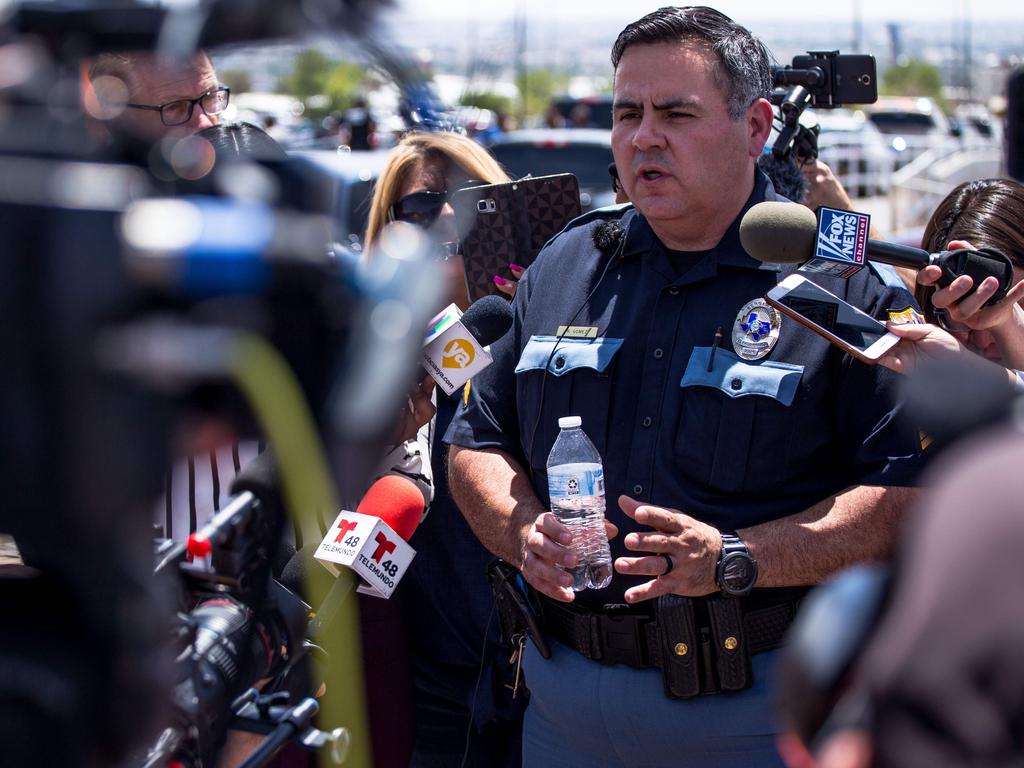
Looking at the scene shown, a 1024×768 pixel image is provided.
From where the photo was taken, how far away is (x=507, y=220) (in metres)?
3.58

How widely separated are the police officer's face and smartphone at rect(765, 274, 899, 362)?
1.48 feet

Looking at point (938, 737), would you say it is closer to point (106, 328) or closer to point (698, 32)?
point (106, 328)

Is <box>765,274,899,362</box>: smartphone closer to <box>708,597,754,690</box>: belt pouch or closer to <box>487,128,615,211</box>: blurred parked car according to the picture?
<box>708,597,754,690</box>: belt pouch

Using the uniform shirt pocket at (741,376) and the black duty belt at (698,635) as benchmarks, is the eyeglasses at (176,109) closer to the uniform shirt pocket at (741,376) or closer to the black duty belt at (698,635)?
the uniform shirt pocket at (741,376)

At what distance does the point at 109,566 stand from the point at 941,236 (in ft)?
8.94

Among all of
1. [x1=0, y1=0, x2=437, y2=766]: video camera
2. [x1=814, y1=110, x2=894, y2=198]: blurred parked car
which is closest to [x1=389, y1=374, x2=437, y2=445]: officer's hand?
[x1=0, y1=0, x2=437, y2=766]: video camera

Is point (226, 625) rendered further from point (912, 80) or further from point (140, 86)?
point (912, 80)

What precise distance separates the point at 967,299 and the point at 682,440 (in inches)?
25.6

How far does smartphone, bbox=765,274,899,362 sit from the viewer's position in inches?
93.4

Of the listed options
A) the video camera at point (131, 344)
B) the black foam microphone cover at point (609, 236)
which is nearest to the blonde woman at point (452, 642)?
the black foam microphone cover at point (609, 236)

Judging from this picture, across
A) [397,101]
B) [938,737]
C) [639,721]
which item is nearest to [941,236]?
[639,721]

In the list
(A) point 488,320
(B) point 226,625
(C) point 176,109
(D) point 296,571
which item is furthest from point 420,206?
(B) point 226,625

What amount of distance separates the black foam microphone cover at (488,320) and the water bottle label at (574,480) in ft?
1.75

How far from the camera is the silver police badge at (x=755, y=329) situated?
2.69m
